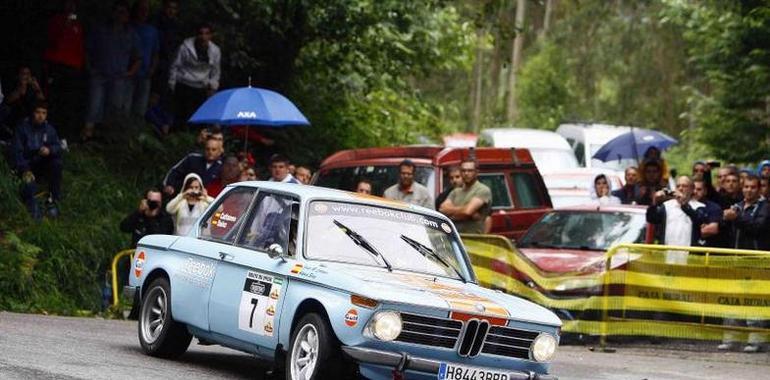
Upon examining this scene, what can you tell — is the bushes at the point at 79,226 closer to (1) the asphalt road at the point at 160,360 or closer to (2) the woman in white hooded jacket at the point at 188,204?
(1) the asphalt road at the point at 160,360

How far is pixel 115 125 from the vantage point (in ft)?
78.4

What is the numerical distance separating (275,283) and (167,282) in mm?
1891

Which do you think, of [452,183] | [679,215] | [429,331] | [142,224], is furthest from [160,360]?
[679,215]

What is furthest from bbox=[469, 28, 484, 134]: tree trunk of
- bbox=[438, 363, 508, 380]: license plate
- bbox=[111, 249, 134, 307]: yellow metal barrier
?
bbox=[438, 363, 508, 380]: license plate

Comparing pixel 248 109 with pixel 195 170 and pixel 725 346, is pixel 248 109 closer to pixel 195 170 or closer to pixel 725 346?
pixel 195 170

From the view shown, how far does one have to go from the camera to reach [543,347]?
11922 millimetres

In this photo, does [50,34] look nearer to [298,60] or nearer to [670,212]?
[298,60]

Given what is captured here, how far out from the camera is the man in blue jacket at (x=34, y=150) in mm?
20109

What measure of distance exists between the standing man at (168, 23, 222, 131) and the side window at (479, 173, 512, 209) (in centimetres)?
454

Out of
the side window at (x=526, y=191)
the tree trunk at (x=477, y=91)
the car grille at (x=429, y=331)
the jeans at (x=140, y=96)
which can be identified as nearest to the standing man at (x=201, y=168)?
the side window at (x=526, y=191)

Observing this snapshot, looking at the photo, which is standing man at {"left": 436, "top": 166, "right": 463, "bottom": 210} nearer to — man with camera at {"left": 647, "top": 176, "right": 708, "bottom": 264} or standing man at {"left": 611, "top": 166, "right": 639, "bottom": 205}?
man with camera at {"left": 647, "top": 176, "right": 708, "bottom": 264}

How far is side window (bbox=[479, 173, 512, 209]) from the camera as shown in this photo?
2252 centimetres

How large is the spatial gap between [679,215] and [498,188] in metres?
4.34

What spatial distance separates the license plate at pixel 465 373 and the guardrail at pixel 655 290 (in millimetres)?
5924
